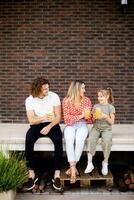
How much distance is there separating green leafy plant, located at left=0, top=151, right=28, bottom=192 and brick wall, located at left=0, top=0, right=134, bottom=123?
2519 millimetres

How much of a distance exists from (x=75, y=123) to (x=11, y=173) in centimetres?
124

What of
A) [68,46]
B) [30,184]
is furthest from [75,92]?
[68,46]

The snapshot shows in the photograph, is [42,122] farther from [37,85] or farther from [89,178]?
[89,178]

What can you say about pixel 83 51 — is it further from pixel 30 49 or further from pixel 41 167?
pixel 41 167

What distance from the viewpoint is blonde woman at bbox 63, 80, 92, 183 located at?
247 inches

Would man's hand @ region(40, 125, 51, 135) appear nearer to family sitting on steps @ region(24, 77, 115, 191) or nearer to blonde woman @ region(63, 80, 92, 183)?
family sitting on steps @ region(24, 77, 115, 191)

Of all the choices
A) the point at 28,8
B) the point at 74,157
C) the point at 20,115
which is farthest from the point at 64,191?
the point at 28,8

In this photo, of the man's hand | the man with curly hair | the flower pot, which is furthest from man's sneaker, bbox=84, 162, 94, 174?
the flower pot

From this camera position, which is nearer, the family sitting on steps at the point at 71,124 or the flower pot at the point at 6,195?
the flower pot at the point at 6,195

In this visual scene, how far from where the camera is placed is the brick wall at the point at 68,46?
8.11 m

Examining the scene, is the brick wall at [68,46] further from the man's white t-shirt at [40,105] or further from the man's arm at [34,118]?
the man's arm at [34,118]

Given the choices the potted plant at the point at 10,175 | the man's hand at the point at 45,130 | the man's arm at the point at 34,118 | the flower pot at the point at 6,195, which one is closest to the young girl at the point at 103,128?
the man's hand at the point at 45,130

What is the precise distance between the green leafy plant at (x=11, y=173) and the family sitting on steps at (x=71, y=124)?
42cm

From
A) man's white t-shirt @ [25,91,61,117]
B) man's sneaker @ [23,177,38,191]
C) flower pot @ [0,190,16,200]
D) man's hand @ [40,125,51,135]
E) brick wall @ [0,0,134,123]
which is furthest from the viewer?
brick wall @ [0,0,134,123]
